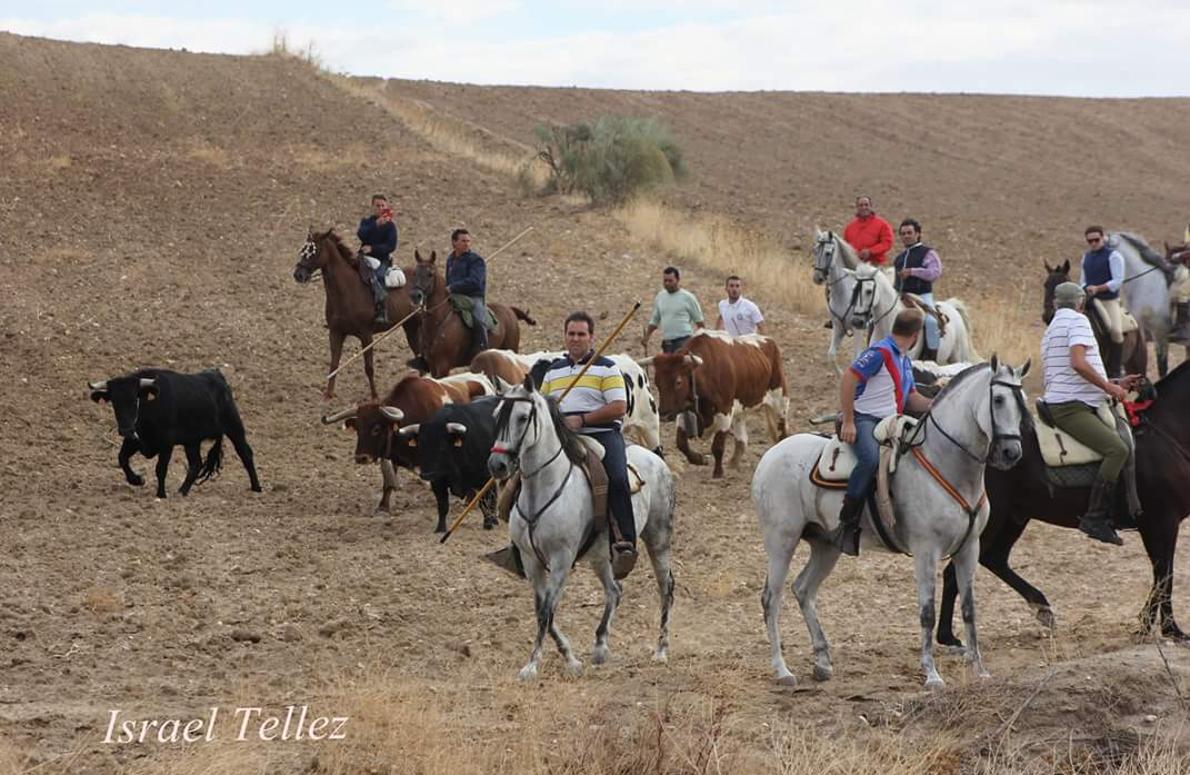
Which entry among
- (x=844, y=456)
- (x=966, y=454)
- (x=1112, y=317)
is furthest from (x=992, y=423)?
(x=1112, y=317)

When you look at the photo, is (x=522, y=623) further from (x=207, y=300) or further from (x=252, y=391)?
(x=207, y=300)

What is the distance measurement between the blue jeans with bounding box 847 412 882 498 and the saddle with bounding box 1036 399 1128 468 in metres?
1.90

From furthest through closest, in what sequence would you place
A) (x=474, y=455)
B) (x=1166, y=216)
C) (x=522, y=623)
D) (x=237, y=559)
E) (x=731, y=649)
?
1. (x=1166, y=216)
2. (x=474, y=455)
3. (x=237, y=559)
4. (x=522, y=623)
5. (x=731, y=649)

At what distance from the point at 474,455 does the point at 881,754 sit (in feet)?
26.2

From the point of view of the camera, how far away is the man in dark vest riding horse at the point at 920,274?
19.8 metres

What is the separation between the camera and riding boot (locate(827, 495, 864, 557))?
419 inches

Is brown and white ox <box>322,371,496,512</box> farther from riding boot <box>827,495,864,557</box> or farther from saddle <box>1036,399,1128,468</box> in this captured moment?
riding boot <box>827,495,864,557</box>

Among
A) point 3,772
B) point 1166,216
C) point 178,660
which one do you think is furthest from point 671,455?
point 1166,216

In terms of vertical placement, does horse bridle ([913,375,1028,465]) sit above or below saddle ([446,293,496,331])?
above

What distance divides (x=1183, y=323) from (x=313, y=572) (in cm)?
1307

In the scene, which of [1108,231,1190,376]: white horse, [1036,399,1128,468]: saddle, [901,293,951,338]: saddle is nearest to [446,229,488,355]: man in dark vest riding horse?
[901,293,951,338]: saddle

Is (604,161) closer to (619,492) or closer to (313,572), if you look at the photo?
(313,572)

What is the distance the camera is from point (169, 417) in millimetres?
17625

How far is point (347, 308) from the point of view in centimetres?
2306
